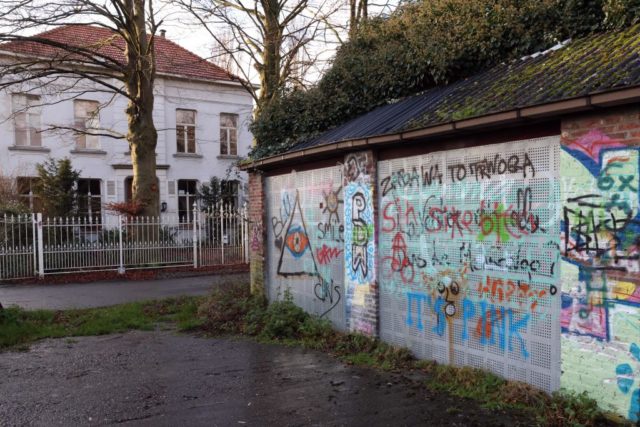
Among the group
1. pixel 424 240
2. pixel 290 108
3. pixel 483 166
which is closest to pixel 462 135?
pixel 483 166

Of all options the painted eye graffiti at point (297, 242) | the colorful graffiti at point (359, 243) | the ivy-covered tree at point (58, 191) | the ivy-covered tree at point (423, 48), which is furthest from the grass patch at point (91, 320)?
the ivy-covered tree at point (58, 191)

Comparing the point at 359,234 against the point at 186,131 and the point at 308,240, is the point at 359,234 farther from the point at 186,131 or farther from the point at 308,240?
the point at 186,131

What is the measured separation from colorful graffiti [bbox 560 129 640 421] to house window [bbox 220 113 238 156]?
24.9 meters

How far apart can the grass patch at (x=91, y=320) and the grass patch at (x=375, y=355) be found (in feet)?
2.07

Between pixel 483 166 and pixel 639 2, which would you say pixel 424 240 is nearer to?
pixel 483 166

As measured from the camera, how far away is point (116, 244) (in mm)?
16547

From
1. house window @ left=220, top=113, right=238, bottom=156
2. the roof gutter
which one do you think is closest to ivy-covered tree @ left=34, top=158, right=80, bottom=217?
house window @ left=220, top=113, right=238, bottom=156

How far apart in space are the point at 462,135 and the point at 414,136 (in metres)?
0.54

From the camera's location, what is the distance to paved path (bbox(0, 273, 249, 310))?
466 inches

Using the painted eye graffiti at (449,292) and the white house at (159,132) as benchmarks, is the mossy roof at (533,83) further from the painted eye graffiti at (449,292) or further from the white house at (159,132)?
the white house at (159,132)

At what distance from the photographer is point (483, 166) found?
5.57m

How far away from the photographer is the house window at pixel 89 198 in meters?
21.8

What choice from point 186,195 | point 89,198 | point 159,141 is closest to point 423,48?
point 89,198

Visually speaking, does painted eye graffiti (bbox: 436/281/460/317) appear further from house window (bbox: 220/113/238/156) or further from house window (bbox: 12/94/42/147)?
house window (bbox: 220/113/238/156)
